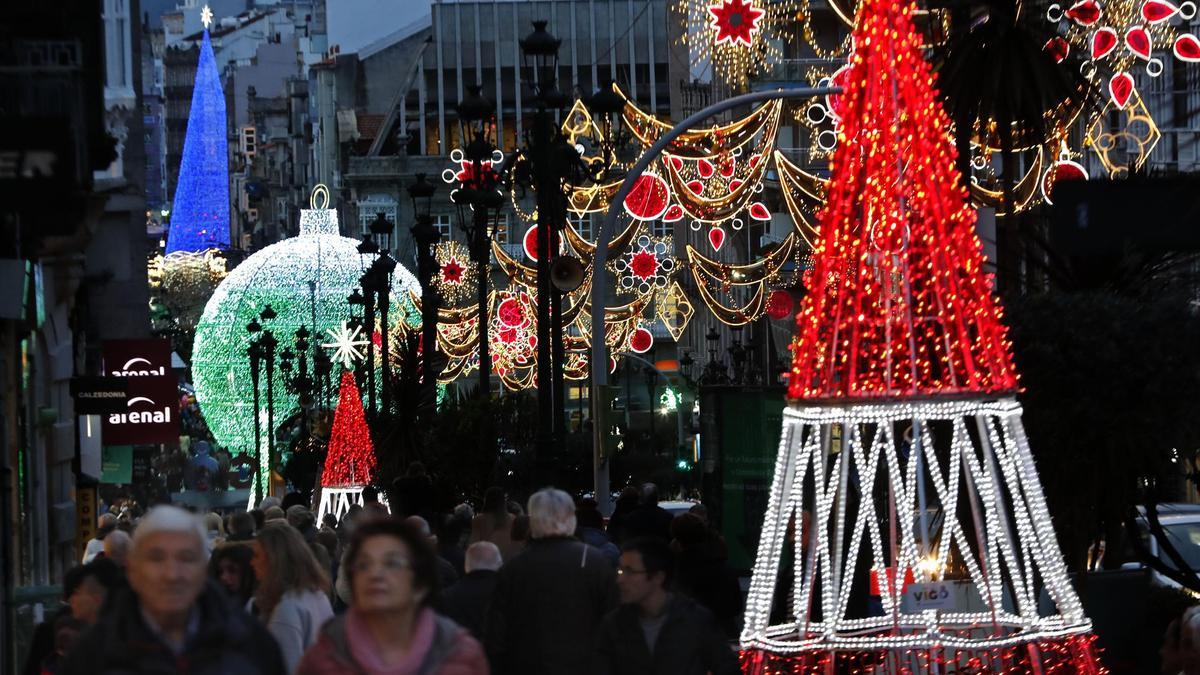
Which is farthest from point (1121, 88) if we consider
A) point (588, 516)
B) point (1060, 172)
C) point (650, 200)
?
point (588, 516)

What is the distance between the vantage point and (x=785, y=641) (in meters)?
13.1

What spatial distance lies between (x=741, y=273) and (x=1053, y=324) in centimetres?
2074

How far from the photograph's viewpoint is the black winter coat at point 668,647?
1005cm

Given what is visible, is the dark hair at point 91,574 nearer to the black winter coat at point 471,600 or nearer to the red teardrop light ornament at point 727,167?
the black winter coat at point 471,600

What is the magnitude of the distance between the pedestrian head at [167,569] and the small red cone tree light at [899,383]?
246 inches

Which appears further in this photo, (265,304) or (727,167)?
(265,304)

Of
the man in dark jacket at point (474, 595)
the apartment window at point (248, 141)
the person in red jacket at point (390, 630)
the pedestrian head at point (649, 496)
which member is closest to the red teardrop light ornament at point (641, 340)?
the pedestrian head at point (649, 496)

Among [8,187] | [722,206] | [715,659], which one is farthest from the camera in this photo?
[722,206]

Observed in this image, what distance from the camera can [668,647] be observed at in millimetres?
10078

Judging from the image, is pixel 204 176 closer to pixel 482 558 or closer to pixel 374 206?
pixel 374 206

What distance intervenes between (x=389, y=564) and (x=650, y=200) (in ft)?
85.5

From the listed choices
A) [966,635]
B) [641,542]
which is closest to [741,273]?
[966,635]

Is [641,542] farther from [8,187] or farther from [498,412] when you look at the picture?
[498,412]

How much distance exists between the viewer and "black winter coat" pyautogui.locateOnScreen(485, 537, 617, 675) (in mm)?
10766
